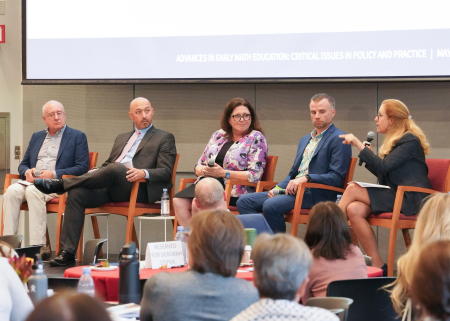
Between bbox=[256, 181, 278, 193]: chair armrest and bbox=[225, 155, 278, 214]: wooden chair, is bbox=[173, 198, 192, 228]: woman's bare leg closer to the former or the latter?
bbox=[225, 155, 278, 214]: wooden chair

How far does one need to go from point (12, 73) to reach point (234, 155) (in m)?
2.73

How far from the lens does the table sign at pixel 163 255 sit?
2566mm

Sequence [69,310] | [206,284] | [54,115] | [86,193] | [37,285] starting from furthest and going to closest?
[54,115], [86,193], [37,285], [206,284], [69,310]

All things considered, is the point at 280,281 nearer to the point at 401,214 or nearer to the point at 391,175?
the point at 401,214

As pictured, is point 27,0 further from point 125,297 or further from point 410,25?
point 125,297

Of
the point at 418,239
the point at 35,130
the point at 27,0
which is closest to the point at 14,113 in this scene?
the point at 35,130

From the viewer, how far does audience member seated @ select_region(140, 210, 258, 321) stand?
1.62 m

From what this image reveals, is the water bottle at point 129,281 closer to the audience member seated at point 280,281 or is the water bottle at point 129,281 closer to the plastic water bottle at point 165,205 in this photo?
the audience member seated at point 280,281

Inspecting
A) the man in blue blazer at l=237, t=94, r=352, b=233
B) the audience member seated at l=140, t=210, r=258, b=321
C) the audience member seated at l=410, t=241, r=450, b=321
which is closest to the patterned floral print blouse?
the man in blue blazer at l=237, t=94, r=352, b=233

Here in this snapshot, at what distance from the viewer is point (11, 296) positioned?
1632 mm

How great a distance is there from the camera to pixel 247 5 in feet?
16.5

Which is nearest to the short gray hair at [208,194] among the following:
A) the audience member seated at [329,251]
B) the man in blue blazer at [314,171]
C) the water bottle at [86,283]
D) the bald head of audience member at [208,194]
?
the bald head of audience member at [208,194]

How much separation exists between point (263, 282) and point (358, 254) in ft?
3.68

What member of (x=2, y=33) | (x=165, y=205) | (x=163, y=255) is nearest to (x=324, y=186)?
(x=165, y=205)
